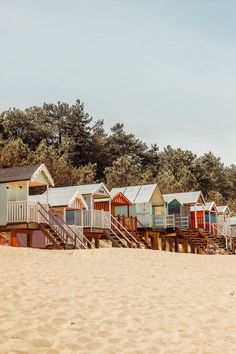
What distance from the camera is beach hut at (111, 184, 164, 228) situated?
133ft

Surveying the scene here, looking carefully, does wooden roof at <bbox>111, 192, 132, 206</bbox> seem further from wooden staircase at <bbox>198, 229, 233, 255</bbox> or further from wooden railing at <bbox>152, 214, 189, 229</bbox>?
wooden staircase at <bbox>198, 229, 233, 255</bbox>

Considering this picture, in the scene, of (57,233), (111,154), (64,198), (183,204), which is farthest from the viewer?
(111,154)

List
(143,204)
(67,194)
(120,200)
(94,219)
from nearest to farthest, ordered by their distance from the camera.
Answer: (94,219)
(67,194)
(120,200)
(143,204)

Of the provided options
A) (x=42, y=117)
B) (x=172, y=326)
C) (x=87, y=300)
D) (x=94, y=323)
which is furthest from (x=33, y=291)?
(x=42, y=117)

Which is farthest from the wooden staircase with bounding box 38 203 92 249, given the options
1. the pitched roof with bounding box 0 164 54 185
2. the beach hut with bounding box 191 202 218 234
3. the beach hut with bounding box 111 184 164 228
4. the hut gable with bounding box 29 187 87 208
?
the beach hut with bounding box 191 202 218 234

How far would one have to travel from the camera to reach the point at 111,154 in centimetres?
9531

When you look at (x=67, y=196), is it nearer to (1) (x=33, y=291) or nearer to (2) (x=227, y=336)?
(1) (x=33, y=291)

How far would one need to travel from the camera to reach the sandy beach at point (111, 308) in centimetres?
872

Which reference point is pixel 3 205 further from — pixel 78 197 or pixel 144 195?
pixel 144 195

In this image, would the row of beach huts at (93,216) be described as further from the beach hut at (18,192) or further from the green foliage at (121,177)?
the green foliage at (121,177)

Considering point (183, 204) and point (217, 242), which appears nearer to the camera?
point (217, 242)

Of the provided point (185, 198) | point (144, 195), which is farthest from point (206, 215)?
point (144, 195)

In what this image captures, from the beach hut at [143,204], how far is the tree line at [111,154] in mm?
26879

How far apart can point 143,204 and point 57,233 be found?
1510 cm
